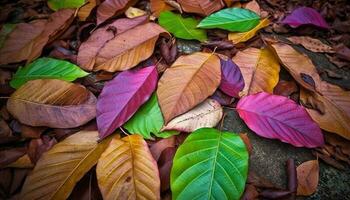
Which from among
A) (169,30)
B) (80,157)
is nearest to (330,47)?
(169,30)

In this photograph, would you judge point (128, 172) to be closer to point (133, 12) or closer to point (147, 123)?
point (147, 123)

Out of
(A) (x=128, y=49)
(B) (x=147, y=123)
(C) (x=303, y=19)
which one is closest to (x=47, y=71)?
(A) (x=128, y=49)

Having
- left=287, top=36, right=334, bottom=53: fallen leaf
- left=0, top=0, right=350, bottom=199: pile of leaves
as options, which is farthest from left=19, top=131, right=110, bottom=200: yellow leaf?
left=287, top=36, right=334, bottom=53: fallen leaf

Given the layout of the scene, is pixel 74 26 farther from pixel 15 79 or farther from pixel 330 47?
pixel 330 47

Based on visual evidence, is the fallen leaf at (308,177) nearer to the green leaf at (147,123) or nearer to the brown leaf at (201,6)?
the green leaf at (147,123)

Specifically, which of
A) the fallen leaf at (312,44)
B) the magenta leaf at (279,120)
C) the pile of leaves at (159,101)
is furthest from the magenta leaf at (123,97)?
the fallen leaf at (312,44)

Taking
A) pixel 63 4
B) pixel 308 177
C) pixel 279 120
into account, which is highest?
pixel 63 4
